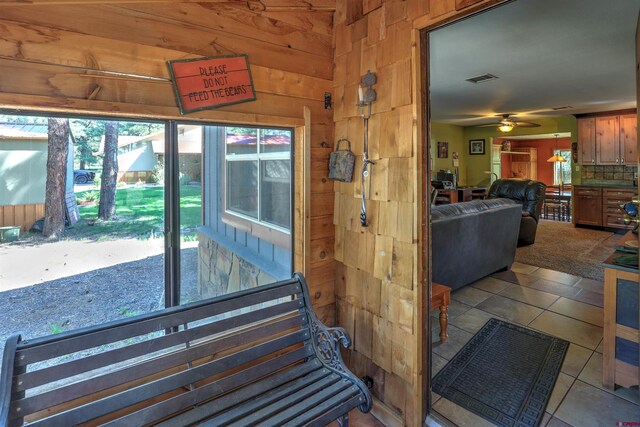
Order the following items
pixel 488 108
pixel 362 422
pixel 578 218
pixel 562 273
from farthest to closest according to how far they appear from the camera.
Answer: pixel 578 218 < pixel 488 108 < pixel 562 273 < pixel 362 422

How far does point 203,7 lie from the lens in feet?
5.24

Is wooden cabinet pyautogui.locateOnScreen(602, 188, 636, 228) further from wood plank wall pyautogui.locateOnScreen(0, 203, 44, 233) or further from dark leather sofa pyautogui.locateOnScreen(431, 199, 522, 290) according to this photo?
wood plank wall pyautogui.locateOnScreen(0, 203, 44, 233)

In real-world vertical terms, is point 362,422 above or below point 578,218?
below

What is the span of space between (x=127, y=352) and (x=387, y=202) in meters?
1.35

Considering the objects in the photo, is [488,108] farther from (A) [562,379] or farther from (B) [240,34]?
(B) [240,34]

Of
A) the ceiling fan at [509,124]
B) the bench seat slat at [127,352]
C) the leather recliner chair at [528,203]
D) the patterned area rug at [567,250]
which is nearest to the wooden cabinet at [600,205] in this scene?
the patterned area rug at [567,250]

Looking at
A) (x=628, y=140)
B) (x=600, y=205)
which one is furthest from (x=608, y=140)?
(x=600, y=205)

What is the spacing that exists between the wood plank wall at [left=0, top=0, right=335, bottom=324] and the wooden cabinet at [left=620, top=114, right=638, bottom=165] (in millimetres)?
7201

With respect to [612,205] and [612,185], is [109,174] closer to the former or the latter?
[612,205]

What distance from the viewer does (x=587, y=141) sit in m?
7.01

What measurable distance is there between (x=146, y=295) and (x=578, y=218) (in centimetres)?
804

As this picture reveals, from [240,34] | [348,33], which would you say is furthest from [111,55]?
[348,33]

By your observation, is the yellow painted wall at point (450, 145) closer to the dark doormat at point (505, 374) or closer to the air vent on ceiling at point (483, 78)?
the air vent on ceiling at point (483, 78)

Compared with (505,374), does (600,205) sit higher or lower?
higher
